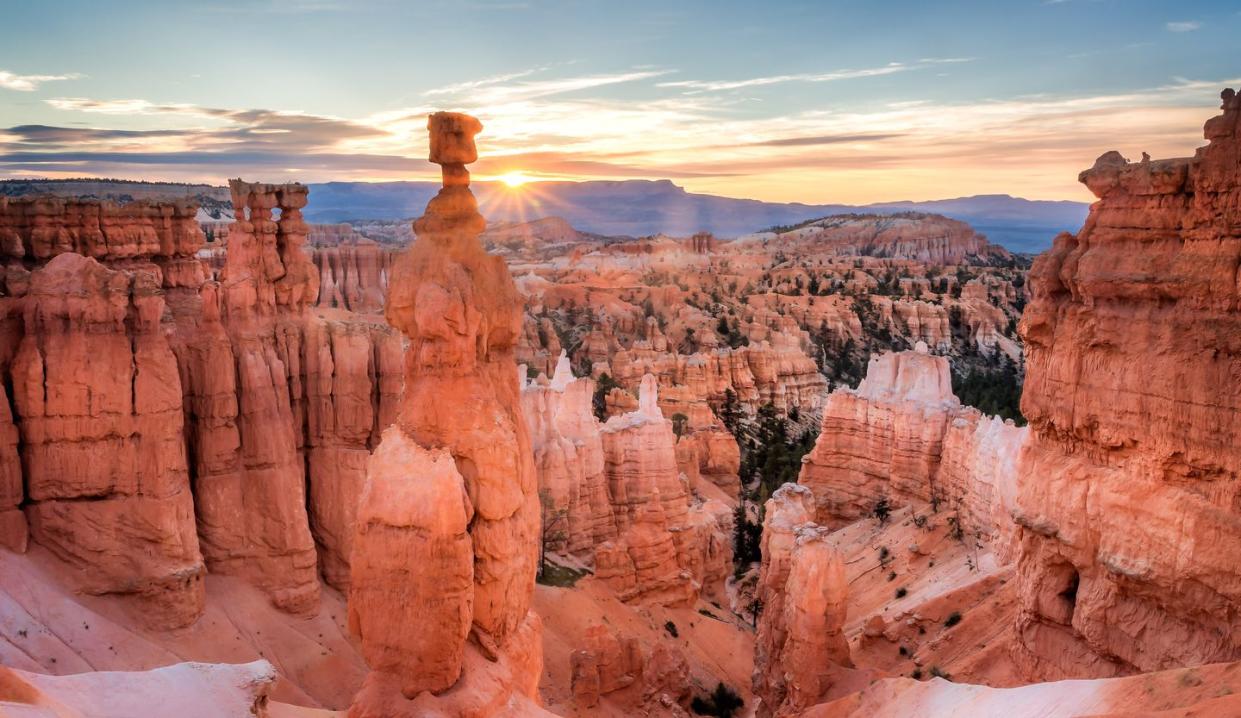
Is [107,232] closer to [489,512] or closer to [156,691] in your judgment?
[156,691]

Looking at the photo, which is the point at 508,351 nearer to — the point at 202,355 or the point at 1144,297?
the point at 202,355

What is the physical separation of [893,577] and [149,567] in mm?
17226

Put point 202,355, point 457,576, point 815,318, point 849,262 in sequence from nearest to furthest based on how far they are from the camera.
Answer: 1. point 457,576
2. point 202,355
3. point 815,318
4. point 849,262

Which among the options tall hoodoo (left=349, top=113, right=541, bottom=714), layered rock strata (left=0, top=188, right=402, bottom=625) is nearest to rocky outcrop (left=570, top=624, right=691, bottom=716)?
layered rock strata (left=0, top=188, right=402, bottom=625)

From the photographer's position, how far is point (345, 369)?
61.7 ft

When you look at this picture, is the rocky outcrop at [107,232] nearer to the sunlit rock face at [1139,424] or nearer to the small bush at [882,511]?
the sunlit rock face at [1139,424]

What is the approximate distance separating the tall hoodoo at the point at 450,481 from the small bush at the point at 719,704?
882cm

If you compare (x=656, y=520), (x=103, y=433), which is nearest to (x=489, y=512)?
(x=103, y=433)

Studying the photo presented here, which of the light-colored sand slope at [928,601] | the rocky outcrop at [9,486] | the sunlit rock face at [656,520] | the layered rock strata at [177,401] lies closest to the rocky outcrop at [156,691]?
the layered rock strata at [177,401]

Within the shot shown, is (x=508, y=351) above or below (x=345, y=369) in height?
above

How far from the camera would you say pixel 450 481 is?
35.2 feet

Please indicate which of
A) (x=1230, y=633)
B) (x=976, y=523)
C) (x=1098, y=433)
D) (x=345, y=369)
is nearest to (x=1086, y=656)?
(x=1230, y=633)

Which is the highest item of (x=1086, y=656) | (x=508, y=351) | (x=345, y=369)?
(x=508, y=351)

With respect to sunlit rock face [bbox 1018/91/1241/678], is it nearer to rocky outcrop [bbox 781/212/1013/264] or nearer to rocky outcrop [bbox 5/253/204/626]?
rocky outcrop [bbox 5/253/204/626]
